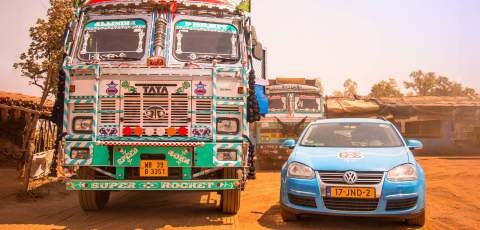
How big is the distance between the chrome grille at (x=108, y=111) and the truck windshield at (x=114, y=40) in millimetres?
874

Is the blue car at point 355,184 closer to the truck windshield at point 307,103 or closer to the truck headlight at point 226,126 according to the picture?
the truck headlight at point 226,126

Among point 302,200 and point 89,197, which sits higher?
point 302,200

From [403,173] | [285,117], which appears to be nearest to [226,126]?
[403,173]

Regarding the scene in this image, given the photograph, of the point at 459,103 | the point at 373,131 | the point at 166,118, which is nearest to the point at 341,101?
the point at 459,103

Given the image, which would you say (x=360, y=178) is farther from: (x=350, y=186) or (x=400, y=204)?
(x=400, y=204)

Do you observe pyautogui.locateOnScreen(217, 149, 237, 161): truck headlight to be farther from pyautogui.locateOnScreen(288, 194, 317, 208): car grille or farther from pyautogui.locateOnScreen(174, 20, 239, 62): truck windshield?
pyautogui.locateOnScreen(174, 20, 239, 62): truck windshield

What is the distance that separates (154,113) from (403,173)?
3.64 metres

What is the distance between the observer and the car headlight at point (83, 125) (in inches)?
294

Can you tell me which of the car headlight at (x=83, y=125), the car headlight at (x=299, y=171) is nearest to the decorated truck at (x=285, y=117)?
the car headlight at (x=299, y=171)

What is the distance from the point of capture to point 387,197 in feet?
21.7

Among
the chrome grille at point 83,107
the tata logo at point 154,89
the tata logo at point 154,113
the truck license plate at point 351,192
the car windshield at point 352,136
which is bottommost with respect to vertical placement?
the truck license plate at point 351,192

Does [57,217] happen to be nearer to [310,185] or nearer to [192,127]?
[192,127]

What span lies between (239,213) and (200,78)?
2.41m

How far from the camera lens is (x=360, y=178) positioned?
22.1 ft
